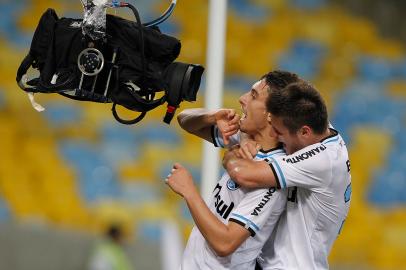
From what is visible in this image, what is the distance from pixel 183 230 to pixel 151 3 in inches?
134

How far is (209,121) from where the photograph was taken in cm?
398

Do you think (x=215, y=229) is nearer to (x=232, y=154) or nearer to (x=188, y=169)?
(x=232, y=154)

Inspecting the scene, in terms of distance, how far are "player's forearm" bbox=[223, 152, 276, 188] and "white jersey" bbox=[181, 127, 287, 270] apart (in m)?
0.06

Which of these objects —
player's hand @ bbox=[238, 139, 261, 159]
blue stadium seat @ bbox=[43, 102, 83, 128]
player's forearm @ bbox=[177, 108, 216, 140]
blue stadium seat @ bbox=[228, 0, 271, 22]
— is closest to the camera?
player's hand @ bbox=[238, 139, 261, 159]

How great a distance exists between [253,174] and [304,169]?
0.62 ft

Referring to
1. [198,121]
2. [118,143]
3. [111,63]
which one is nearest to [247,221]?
[198,121]

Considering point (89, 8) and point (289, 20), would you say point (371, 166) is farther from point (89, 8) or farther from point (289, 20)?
point (89, 8)

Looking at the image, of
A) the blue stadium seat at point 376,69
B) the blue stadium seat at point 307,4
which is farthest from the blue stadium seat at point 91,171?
the blue stadium seat at point 307,4

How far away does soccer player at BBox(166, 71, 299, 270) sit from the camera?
3.61 meters

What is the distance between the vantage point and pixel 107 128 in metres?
9.04

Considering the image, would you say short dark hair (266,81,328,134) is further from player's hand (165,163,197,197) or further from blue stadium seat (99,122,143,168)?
blue stadium seat (99,122,143,168)

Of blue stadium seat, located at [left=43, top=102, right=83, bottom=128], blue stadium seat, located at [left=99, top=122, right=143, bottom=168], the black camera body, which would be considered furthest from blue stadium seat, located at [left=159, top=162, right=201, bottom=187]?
the black camera body

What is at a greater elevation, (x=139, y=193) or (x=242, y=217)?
(x=242, y=217)

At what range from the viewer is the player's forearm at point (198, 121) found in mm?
3991
